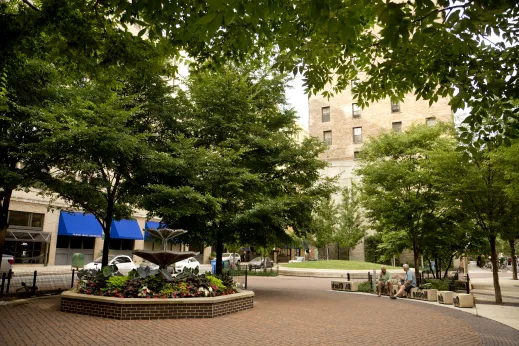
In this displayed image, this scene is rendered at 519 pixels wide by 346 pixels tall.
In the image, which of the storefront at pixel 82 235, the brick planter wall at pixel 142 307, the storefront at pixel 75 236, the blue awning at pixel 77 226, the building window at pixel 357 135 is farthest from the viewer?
the building window at pixel 357 135

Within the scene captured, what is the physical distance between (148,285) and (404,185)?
13222 millimetres

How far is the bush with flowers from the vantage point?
10734 millimetres

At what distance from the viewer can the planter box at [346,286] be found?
19.5 meters

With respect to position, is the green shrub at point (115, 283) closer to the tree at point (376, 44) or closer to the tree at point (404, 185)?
the tree at point (376, 44)

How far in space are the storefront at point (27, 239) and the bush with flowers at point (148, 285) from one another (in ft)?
69.7

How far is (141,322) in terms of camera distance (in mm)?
9570

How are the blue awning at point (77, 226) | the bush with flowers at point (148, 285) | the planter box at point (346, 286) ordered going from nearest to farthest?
1. the bush with flowers at point (148, 285)
2. the planter box at point (346, 286)
3. the blue awning at point (77, 226)

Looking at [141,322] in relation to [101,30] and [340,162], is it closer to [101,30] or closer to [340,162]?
[101,30]

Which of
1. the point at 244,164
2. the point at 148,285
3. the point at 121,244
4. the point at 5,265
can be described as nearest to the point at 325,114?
the point at 121,244

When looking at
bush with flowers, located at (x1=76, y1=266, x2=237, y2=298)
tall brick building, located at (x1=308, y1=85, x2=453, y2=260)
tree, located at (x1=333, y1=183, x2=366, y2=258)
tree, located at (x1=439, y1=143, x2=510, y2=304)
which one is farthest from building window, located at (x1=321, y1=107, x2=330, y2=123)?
bush with flowers, located at (x1=76, y1=266, x2=237, y2=298)

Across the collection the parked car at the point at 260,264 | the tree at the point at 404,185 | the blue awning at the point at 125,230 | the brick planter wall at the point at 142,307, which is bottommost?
the parked car at the point at 260,264

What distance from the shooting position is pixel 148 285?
11047 mm

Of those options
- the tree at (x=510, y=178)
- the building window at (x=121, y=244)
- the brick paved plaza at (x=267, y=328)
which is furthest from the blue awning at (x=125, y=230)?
the tree at (x=510, y=178)

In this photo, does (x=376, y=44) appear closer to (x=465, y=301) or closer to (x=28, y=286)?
(x=465, y=301)
